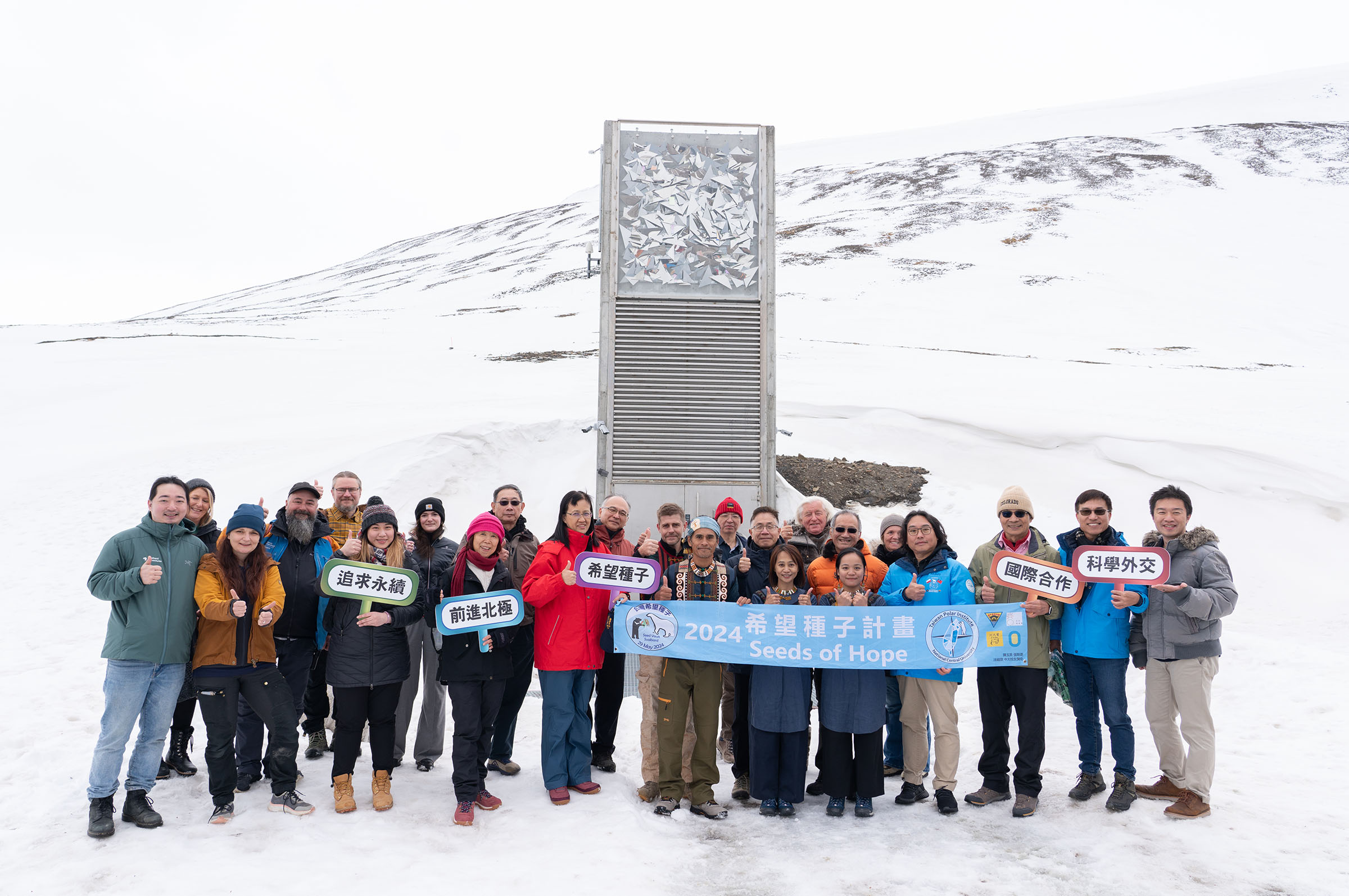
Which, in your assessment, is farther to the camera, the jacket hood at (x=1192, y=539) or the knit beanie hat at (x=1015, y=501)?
the knit beanie hat at (x=1015, y=501)

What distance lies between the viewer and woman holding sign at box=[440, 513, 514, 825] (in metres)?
4.84

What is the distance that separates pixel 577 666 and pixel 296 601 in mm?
1822

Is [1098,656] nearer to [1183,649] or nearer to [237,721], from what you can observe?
[1183,649]

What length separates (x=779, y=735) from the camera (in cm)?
506

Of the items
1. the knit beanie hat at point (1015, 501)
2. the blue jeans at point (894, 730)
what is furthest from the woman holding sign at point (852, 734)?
the knit beanie hat at point (1015, 501)

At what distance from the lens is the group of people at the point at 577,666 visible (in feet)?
14.9

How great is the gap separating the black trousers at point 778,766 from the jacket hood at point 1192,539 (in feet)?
8.08

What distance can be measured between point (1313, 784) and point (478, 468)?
10.4 meters

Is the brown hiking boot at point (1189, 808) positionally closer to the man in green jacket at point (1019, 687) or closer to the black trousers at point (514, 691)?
the man in green jacket at point (1019, 687)

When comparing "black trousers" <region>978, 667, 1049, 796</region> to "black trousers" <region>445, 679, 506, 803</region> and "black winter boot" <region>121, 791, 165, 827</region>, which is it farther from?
"black winter boot" <region>121, 791, 165, 827</region>

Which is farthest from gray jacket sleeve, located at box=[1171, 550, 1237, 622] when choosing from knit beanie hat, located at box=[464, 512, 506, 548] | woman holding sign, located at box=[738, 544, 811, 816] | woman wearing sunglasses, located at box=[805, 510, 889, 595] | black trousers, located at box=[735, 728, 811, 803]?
knit beanie hat, located at box=[464, 512, 506, 548]

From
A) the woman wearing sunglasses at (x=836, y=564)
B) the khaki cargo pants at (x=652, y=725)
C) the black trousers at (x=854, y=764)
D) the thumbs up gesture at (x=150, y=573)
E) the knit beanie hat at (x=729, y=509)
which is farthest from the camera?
the knit beanie hat at (x=729, y=509)

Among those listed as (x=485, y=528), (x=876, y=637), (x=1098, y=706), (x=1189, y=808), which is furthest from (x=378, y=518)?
(x=1189, y=808)

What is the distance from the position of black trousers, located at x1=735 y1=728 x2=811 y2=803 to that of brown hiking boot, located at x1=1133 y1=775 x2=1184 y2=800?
2030mm
